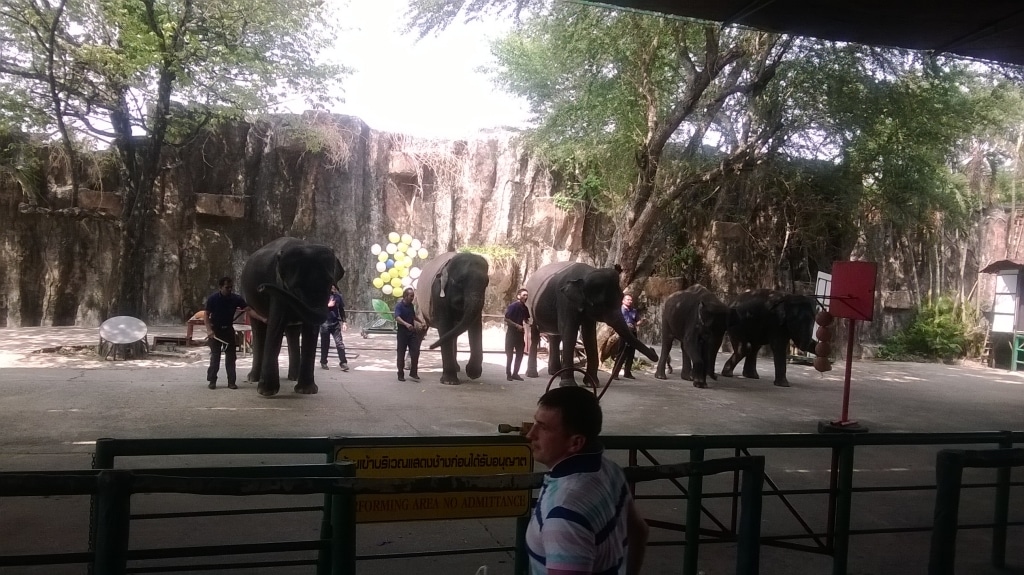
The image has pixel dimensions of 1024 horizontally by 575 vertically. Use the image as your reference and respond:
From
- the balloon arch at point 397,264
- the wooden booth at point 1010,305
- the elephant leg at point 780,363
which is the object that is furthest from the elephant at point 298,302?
the wooden booth at point 1010,305

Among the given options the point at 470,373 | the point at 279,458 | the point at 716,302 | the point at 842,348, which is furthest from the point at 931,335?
the point at 279,458

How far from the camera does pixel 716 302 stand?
37.4ft

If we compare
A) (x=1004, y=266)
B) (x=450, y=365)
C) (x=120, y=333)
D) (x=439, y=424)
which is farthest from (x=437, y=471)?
(x=1004, y=266)

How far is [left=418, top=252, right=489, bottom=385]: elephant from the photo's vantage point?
9547 mm

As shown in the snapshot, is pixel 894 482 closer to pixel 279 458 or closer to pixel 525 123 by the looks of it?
pixel 279 458

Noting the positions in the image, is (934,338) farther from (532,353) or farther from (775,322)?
(532,353)

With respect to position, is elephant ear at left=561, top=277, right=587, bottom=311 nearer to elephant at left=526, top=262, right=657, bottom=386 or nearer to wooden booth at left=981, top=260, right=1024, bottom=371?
elephant at left=526, top=262, right=657, bottom=386

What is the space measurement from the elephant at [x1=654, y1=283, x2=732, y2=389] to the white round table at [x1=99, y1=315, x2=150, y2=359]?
8007 millimetres

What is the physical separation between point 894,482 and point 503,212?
1509cm

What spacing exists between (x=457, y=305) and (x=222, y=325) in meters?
2.97

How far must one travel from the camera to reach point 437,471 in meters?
2.30

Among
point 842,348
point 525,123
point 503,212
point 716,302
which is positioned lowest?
point 842,348

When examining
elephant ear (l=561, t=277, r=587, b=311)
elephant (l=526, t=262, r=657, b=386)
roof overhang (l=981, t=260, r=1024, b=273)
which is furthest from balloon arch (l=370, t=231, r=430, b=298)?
roof overhang (l=981, t=260, r=1024, b=273)

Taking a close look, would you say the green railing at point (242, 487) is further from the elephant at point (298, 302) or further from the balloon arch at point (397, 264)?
the balloon arch at point (397, 264)
